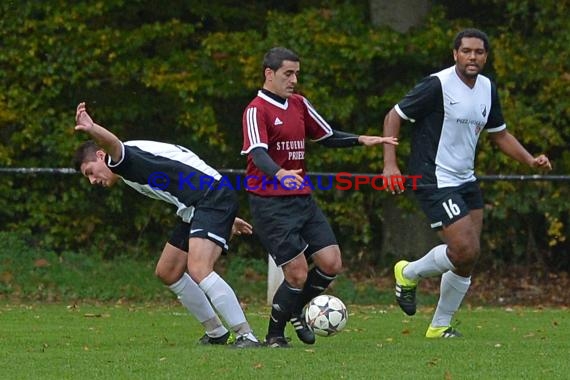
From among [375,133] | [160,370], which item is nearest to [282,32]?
[375,133]

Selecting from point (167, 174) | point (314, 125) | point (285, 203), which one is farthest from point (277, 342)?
point (314, 125)

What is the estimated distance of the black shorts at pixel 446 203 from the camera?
9.49 m

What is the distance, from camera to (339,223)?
17297 mm

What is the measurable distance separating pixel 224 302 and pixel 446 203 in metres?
1.89

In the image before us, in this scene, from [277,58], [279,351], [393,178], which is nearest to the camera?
[279,351]

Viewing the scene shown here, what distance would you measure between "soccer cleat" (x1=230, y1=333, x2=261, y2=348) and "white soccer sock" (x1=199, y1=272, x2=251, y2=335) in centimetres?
3

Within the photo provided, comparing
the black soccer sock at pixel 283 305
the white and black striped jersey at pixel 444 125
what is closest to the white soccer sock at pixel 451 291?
the white and black striped jersey at pixel 444 125

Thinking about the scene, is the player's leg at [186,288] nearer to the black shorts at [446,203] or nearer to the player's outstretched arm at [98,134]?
the player's outstretched arm at [98,134]

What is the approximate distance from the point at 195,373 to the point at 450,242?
2893 millimetres

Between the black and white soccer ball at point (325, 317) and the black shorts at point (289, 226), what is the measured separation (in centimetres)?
37

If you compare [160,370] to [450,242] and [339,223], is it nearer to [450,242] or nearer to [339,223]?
[450,242]

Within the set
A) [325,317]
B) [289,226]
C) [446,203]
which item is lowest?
[325,317]

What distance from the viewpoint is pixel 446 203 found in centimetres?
950

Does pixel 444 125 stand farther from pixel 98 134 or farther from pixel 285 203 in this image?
pixel 98 134
